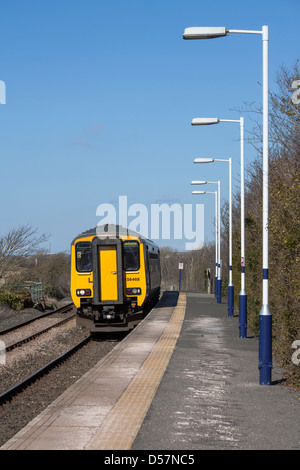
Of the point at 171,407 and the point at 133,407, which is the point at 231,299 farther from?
the point at 133,407

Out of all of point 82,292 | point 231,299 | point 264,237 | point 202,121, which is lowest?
point 231,299

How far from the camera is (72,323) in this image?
25781 millimetres

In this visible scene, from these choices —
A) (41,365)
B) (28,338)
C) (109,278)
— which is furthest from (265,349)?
(28,338)

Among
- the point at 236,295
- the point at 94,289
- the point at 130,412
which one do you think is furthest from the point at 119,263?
the point at 130,412

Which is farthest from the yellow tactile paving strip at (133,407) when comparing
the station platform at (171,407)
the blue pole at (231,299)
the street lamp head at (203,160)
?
the street lamp head at (203,160)

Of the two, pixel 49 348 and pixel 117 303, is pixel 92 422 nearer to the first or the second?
pixel 49 348

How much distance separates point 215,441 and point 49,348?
37.6 ft

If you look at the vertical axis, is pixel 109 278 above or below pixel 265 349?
above

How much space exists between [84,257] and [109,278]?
3.83 feet

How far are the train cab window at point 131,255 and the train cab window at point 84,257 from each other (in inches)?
44.3

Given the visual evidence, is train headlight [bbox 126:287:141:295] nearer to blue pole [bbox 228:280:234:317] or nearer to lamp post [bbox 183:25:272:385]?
blue pole [bbox 228:280:234:317]

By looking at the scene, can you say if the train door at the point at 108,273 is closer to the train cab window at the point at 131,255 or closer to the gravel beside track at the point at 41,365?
the train cab window at the point at 131,255

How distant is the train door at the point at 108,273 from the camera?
2058 cm

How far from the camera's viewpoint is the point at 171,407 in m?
9.27
